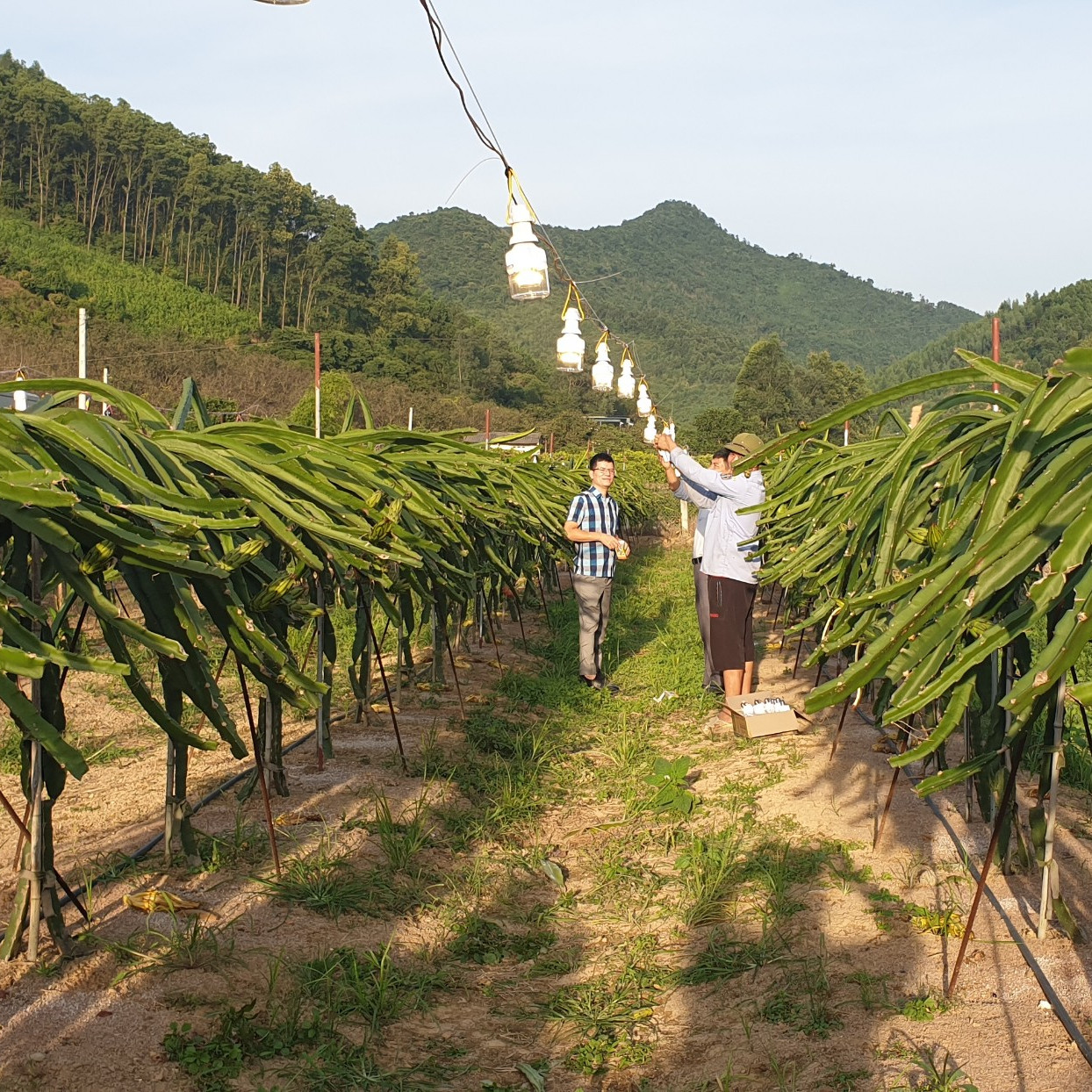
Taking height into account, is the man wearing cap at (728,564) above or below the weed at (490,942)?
above

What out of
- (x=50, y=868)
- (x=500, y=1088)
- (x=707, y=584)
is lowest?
(x=500, y=1088)

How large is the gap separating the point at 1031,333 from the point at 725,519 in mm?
66872

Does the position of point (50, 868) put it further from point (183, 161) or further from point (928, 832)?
point (183, 161)

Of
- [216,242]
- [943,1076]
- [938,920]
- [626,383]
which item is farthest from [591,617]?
[216,242]

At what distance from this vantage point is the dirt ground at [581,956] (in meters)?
2.52

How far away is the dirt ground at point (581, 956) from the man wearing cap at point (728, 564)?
47.2 inches

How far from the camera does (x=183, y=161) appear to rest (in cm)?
6169

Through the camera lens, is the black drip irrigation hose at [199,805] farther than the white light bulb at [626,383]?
No

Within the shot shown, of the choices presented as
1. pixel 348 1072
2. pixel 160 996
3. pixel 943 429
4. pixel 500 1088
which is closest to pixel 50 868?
pixel 160 996

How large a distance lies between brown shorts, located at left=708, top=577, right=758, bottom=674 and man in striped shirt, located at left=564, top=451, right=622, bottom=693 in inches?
31.8

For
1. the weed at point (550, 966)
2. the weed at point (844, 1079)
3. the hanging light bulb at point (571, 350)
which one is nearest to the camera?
the weed at point (844, 1079)

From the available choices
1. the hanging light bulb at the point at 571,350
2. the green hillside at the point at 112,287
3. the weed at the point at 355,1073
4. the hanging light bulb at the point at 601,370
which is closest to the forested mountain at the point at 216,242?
the green hillside at the point at 112,287

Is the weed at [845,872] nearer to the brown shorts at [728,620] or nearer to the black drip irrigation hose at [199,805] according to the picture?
the black drip irrigation hose at [199,805]

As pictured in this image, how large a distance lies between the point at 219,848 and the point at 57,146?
63.7 metres
